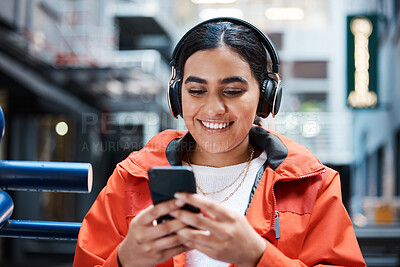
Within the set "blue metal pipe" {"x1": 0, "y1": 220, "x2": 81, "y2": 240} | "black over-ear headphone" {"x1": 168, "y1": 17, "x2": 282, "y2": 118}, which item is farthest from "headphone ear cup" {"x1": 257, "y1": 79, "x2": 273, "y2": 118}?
"blue metal pipe" {"x1": 0, "y1": 220, "x2": 81, "y2": 240}

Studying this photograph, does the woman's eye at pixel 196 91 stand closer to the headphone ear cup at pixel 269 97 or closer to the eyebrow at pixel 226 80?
the eyebrow at pixel 226 80

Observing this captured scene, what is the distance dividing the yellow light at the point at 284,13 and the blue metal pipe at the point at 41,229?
19.3 metres

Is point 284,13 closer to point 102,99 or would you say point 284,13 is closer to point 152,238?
point 102,99

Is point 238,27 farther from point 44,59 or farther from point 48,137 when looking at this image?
point 48,137

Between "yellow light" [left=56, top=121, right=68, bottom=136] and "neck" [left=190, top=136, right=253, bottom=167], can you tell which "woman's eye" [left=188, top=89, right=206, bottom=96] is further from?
"yellow light" [left=56, top=121, right=68, bottom=136]

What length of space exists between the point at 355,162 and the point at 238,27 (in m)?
19.7

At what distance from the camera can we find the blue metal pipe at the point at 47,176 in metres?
1.39

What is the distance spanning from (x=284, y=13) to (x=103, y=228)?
20471 millimetres

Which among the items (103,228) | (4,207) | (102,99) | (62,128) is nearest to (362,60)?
(102,99)

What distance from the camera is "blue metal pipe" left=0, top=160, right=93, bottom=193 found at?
→ 1.39m

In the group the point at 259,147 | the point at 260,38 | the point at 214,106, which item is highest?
the point at 260,38

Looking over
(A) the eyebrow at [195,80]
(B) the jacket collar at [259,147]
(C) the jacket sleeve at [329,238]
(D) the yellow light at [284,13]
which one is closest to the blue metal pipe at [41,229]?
(B) the jacket collar at [259,147]

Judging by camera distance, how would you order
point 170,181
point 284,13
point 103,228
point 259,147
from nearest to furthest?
point 170,181
point 103,228
point 259,147
point 284,13

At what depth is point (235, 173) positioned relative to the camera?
5.19 feet
